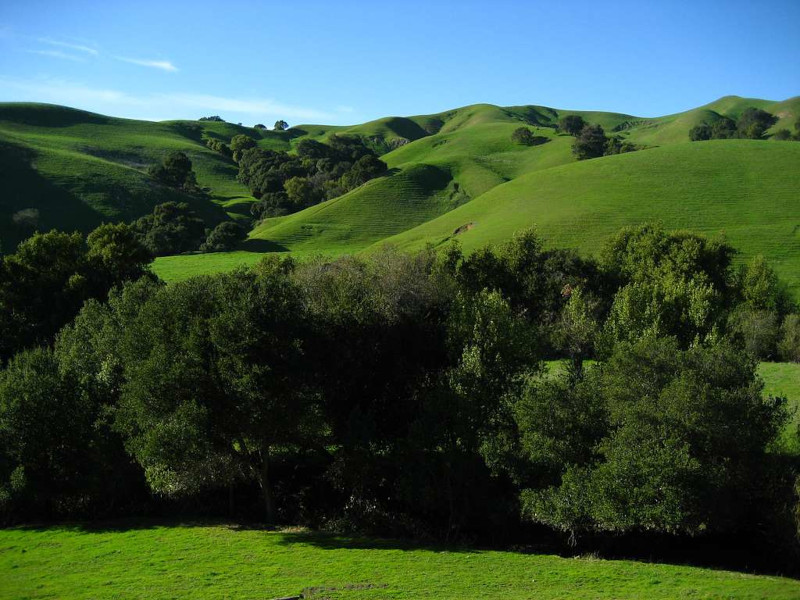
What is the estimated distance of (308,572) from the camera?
24.2m

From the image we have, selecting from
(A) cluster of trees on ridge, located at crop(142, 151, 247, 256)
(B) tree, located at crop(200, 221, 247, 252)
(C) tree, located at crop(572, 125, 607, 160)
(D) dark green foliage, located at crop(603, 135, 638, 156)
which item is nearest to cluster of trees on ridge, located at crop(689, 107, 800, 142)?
(D) dark green foliage, located at crop(603, 135, 638, 156)

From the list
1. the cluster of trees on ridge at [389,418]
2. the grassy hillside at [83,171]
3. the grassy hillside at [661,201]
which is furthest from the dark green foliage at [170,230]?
the cluster of trees on ridge at [389,418]

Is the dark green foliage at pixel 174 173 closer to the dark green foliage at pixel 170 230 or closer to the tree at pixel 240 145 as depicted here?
the dark green foliage at pixel 170 230

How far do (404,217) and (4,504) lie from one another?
293 feet

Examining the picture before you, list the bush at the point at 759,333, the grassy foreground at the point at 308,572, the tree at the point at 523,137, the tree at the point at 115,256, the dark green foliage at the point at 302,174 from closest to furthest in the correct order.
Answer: the grassy foreground at the point at 308,572
the bush at the point at 759,333
the tree at the point at 115,256
the dark green foliage at the point at 302,174
the tree at the point at 523,137

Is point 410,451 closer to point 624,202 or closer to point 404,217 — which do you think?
point 624,202

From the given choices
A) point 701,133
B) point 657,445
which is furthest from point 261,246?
point 701,133

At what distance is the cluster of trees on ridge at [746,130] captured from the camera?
157 meters

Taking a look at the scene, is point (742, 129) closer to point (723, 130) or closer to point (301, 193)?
point (723, 130)

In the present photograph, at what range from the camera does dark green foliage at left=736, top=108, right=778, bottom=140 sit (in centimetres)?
16000

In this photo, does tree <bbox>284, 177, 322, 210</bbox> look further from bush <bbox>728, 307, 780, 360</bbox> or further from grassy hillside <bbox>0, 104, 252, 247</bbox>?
bush <bbox>728, 307, 780, 360</bbox>

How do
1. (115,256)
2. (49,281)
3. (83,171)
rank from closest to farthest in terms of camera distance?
(49,281)
(115,256)
(83,171)

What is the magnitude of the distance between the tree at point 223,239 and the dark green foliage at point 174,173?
45.1 meters

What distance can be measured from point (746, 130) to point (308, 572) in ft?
570
